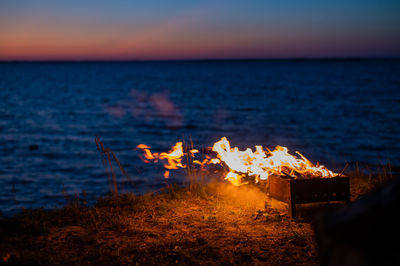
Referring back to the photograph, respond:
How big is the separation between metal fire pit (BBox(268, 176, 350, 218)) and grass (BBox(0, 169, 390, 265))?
1.05ft

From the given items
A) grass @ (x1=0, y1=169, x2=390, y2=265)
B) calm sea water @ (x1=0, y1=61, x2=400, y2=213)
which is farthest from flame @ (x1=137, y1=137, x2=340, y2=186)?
calm sea water @ (x1=0, y1=61, x2=400, y2=213)

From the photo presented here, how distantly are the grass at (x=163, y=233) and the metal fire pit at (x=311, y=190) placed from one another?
0.32 meters

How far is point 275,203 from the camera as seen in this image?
22.4 ft

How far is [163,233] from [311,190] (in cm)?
245

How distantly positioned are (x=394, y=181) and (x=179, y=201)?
16.5ft

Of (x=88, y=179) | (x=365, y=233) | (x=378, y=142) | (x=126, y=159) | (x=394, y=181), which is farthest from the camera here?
(x=378, y=142)

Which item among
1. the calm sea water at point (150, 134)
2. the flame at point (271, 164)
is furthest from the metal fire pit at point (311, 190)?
the calm sea water at point (150, 134)

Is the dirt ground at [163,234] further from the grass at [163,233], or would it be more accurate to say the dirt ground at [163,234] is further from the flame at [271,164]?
the flame at [271,164]

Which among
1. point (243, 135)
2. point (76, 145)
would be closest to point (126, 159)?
point (76, 145)

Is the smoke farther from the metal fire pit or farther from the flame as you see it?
the metal fire pit

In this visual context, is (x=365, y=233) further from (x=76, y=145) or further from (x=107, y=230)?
(x=76, y=145)

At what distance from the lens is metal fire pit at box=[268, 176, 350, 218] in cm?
592

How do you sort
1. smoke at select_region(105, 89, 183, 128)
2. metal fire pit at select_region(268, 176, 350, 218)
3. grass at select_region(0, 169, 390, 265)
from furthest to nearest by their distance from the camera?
smoke at select_region(105, 89, 183, 128) < metal fire pit at select_region(268, 176, 350, 218) < grass at select_region(0, 169, 390, 265)

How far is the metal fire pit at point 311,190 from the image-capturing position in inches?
233
